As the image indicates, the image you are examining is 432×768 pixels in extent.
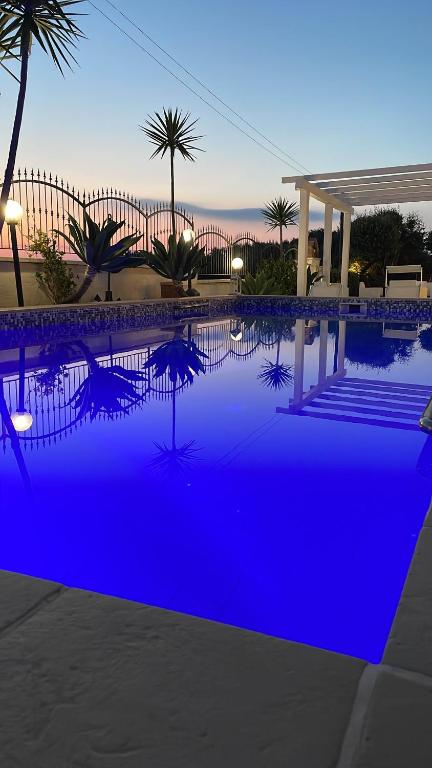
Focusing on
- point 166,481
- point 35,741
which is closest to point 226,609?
point 35,741

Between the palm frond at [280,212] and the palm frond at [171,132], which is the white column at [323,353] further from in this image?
the palm frond at [280,212]

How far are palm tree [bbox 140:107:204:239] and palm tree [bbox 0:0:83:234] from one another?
5543mm

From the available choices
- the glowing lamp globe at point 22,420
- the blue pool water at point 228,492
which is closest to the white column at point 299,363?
the blue pool water at point 228,492

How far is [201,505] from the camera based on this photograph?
282cm

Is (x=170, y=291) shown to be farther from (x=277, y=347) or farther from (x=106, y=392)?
(x=106, y=392)

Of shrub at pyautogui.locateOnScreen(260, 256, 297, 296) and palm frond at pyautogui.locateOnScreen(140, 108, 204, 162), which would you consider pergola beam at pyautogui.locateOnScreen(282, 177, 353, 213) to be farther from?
palm frond at pyautogui.locateOnScreen(140, 108, 204, 162)

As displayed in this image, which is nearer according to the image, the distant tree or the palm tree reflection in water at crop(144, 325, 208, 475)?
the palm tree reflection in water at crop(144, 325, 208, 475)

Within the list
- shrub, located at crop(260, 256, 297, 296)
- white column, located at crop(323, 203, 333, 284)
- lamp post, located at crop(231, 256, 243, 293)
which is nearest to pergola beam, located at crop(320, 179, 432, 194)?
white column, located at crop(323, 203, 333, 284)

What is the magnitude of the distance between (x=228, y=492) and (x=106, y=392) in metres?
2.84

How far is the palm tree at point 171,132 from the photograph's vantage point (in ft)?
51.2

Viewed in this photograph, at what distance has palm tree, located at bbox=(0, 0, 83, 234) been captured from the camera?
9344mm

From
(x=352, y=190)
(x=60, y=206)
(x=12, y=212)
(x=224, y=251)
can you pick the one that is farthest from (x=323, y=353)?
(x=224, y=251)

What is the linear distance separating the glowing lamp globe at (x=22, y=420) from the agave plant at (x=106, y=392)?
393 mm

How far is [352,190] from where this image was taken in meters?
14.4
